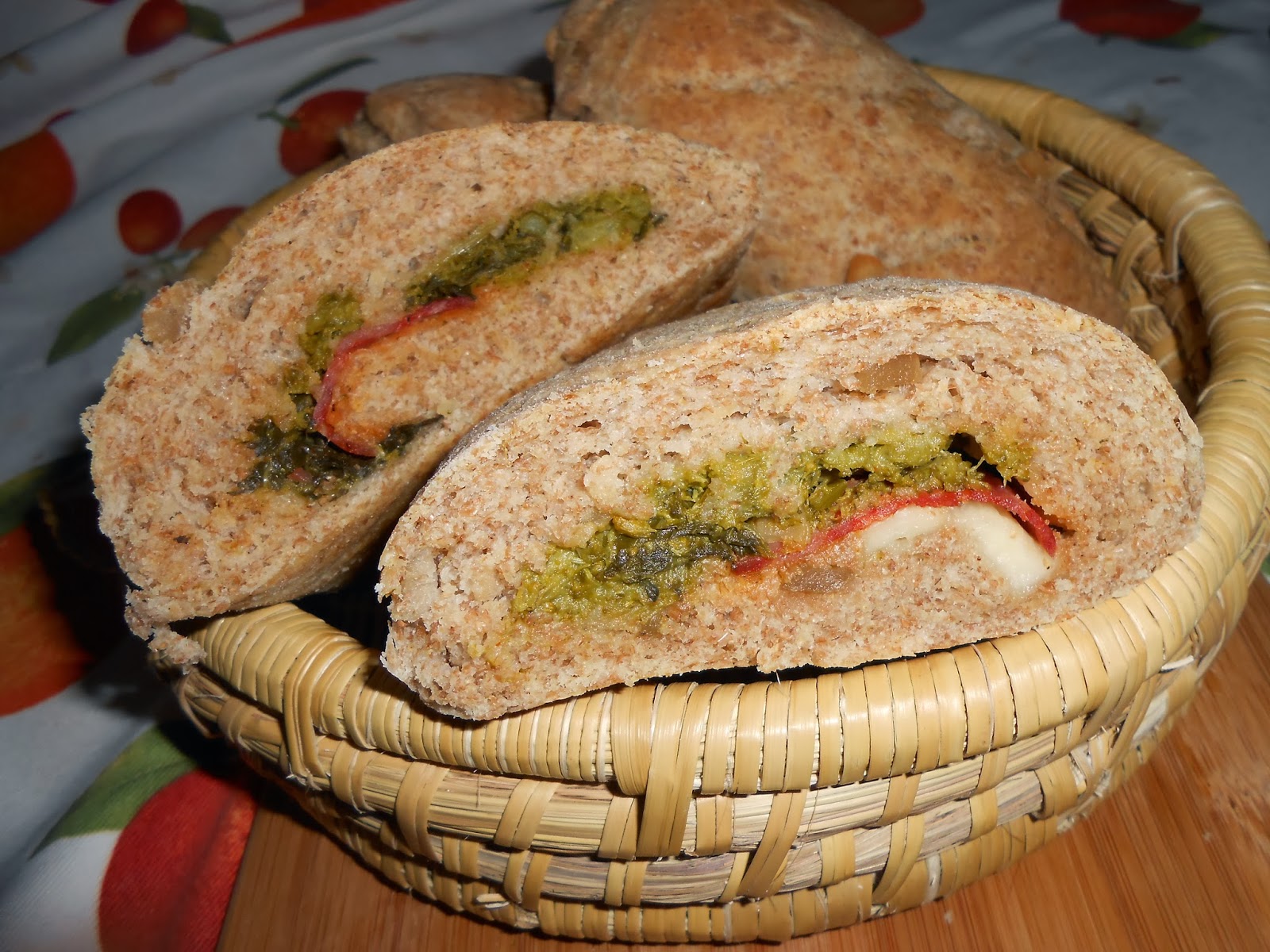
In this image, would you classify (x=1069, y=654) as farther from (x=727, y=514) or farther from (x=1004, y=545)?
(x=727, y=514)

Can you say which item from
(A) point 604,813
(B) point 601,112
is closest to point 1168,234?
(B) point 601,112

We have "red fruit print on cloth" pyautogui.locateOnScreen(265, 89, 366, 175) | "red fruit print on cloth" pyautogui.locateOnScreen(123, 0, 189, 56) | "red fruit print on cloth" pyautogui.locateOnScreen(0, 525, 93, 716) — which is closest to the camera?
"red fruit print on cloth" pyautogui.locateOnScreen(0, 525, 93, 716)

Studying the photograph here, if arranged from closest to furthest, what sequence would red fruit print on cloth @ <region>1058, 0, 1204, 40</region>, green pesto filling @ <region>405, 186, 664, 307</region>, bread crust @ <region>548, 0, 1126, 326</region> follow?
green pesto filling @ <region>405, 186, 664, 307</region> < bread crust @ <region>548, 0, 1126, 326</region> < red fruit print on cloth @ <region>1058, 0, 1204, 40</region>

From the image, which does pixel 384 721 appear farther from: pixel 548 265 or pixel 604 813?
pixel 548 265

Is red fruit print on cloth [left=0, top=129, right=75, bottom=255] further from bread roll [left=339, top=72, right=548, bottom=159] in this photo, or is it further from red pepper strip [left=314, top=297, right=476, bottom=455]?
red pepper strip [left=314, top=297, right=476, bottom=455]

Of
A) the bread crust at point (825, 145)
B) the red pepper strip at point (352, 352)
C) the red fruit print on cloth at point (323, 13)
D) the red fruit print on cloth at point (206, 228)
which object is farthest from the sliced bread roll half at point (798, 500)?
the red fruit print on cloth at point (323, 13)

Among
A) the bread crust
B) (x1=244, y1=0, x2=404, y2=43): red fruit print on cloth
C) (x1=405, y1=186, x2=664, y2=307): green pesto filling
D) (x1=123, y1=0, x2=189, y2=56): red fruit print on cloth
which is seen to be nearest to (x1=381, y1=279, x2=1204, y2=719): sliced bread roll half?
(x1=405, y1=186, x2=664, y2=307): green pesto filling
